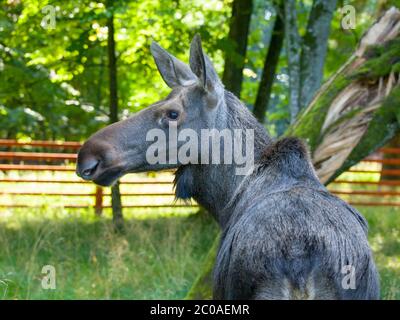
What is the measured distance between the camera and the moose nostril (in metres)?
5.09

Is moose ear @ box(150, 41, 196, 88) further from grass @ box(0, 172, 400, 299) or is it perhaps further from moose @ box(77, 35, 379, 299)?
grass @ box(0, 172, 400, 299)

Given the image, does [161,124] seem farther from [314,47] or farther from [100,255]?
[314,47]

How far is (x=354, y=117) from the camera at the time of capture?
308 inches

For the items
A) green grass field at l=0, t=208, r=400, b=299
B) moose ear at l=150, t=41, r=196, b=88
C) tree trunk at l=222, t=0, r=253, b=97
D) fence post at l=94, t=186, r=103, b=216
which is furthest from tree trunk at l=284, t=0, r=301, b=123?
fence post at l=94, t=186, r=103, b=216

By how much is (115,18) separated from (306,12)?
174 inches

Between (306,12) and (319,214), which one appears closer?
(319,214)

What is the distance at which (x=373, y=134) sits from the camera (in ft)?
25.5

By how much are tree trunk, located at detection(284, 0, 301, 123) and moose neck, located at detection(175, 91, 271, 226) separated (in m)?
5.02

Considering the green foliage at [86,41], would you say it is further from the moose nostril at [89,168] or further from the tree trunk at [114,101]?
the moose nostril at [89,168]

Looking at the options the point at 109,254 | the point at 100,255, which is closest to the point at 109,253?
the point at 109,254

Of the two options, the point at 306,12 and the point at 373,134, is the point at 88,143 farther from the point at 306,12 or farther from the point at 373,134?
the point at 306,12
